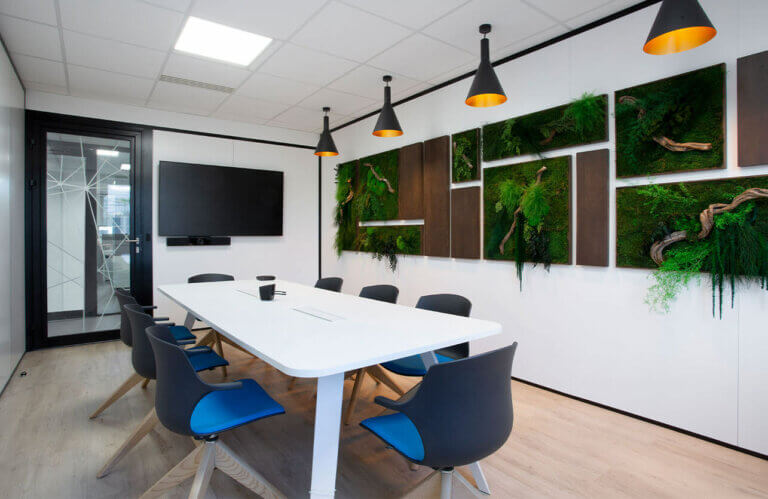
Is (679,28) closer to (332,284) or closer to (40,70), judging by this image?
(332,284)

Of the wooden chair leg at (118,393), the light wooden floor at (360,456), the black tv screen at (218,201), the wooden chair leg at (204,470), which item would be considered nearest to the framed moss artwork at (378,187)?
the black tv screen at (218,201)

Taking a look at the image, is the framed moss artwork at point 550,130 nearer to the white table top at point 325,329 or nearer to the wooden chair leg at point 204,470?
the white table top at point 325,329

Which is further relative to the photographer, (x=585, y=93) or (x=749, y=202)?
(x=585, y=93)

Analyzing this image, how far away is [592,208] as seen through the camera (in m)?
3.30

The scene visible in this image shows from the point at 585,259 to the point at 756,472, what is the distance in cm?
162

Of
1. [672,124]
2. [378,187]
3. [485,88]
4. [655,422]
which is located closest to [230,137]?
[378,187]

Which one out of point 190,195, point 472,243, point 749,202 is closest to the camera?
point 749,202

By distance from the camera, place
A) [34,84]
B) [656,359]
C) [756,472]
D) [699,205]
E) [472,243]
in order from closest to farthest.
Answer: [756,472] < [699,205] < [656,359] < [472,243] < [34,84]

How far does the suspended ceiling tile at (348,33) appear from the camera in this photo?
10.6 ft

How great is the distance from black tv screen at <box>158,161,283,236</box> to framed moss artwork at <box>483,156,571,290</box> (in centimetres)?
355

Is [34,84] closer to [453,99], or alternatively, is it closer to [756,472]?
[453,99]

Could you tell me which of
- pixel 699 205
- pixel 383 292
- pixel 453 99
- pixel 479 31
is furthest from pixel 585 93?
pixel 383 292

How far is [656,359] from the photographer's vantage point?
297cm

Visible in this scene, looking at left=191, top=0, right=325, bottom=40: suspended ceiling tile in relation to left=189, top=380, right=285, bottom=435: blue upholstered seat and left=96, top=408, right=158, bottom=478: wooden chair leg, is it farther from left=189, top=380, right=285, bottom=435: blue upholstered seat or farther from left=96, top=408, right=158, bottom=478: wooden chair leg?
left=96, top=408, right=158, bottom=478: wooden chair leg
